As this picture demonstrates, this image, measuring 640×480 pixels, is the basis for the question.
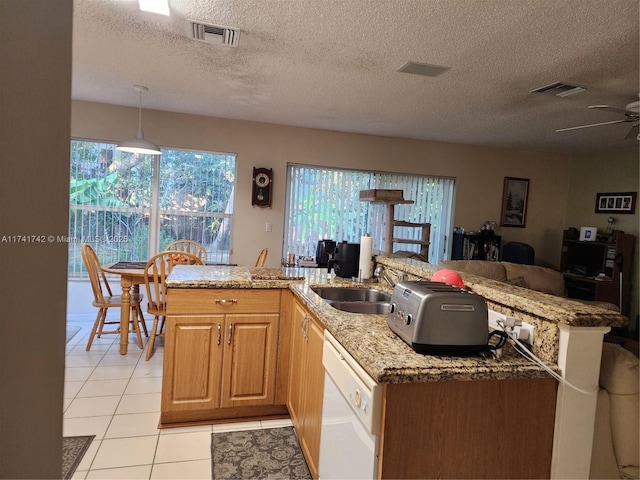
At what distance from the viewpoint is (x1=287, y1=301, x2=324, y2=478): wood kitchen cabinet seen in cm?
173

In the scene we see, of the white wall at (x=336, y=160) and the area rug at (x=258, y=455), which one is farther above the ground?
the white wall at (x=336, y=160)

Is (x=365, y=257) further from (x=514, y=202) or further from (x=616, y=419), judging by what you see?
(x=514, y=202)

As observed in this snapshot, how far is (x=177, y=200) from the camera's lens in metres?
4.56

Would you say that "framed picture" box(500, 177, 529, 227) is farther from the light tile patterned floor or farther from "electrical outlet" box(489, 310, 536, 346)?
"electrical outlet" box(489, 310, 536, 346)

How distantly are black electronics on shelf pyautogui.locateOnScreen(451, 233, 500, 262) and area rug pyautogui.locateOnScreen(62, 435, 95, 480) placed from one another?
Answer: 4.49 metres

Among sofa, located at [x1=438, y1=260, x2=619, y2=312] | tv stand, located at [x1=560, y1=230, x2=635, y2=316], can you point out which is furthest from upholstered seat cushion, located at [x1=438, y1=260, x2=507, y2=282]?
tv stand, located at [x1=560, y1=230, x2=635, y2=316]

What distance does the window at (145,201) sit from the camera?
431cm

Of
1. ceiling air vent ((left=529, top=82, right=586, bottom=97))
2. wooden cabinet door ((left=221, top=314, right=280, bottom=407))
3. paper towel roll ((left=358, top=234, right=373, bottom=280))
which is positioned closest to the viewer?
wooden cabinet door ((left=221, top=314, right=280, bottom=407))

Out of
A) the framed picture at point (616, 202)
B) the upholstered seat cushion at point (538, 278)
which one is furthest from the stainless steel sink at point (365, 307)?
the framed picture at point (616, 202)

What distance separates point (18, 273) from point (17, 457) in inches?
8.9

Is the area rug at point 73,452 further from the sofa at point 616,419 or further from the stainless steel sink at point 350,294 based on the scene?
the sofa at point 616,419

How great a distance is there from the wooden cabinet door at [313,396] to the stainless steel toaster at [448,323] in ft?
1.92

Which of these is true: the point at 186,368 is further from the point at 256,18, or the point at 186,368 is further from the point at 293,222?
the point at 293,222

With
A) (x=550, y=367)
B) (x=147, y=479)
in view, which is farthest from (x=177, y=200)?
(x=550, y=367)
